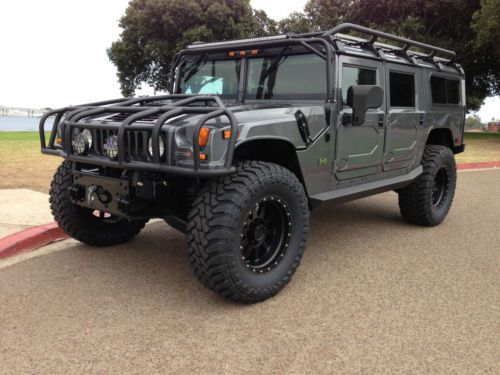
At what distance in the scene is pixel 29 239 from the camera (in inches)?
175

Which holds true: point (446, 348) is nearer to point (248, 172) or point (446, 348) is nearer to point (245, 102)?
point (248, 172)

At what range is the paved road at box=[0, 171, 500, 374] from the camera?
8.45 ft

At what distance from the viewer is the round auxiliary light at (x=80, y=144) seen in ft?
11.3

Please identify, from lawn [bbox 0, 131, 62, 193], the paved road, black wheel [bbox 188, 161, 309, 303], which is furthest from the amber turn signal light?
lawn [bbox 0, 131, 62, 193]

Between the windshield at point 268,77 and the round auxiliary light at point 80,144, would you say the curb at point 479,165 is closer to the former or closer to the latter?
the windshield at point 268,77

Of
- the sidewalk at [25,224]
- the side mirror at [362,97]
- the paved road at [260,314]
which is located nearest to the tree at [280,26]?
the side mirror at [362,97]

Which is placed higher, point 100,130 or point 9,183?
point 100,130

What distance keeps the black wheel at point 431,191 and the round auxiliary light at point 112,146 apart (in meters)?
3.51

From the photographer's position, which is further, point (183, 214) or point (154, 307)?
point (183, 214)

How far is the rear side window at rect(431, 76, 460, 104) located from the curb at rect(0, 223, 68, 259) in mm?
4428

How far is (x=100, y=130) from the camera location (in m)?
3.34

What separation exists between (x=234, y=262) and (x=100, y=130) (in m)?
1.34

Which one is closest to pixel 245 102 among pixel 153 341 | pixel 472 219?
pixel 153 341

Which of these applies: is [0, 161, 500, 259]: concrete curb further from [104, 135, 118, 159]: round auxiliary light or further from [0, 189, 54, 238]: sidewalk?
[104, 135, 118, 159]: round auxiliary light
